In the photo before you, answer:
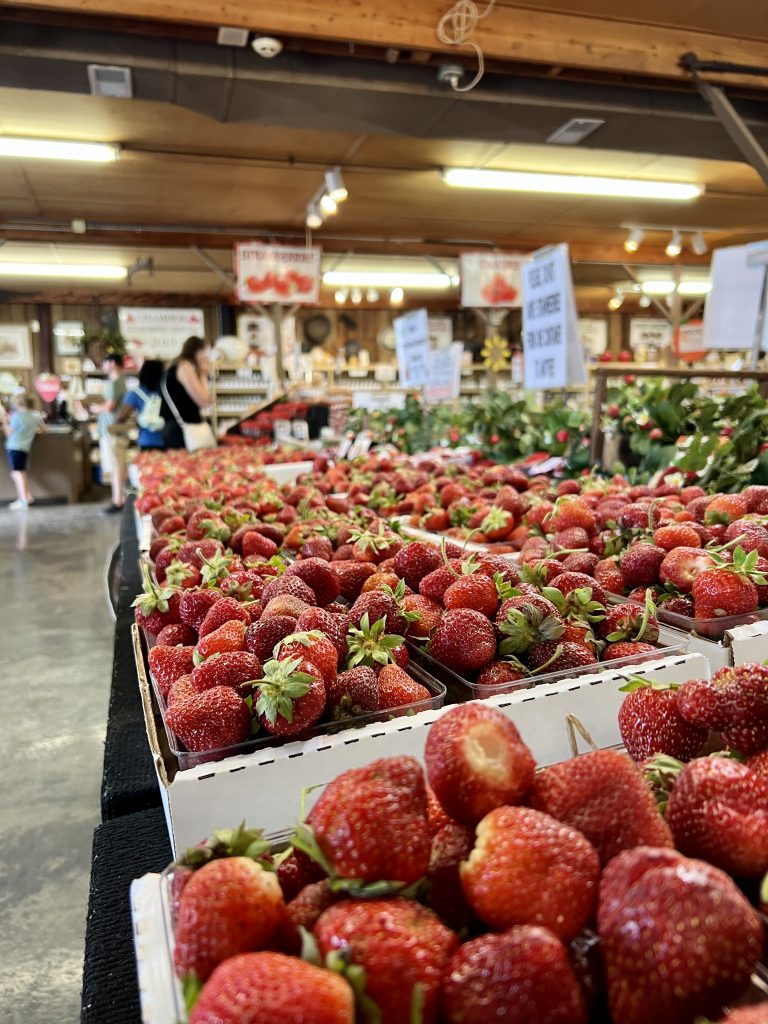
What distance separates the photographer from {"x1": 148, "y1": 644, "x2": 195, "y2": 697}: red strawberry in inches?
46.2

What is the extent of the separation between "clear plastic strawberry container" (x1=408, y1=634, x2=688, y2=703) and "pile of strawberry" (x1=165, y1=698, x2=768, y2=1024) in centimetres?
45

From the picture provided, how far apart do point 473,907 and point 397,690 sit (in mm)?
532

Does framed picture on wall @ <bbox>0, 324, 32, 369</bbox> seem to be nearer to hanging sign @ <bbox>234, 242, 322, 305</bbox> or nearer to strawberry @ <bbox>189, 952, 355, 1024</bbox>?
hanging sign @ <bbox>234, 242, 322, 305</bbox>

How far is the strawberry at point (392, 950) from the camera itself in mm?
491

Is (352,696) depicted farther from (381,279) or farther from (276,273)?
(381,279)

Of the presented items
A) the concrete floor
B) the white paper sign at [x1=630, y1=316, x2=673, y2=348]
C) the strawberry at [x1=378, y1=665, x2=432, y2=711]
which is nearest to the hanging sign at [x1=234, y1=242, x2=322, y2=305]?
the concrete floor

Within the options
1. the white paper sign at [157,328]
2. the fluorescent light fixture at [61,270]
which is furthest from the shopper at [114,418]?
the white paper sign at [157,328]

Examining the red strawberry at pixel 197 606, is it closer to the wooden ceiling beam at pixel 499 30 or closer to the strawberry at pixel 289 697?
the strawberry at pixel 289 697

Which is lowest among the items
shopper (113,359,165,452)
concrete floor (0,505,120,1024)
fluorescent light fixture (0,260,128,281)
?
concrete floor (0,505,120,1024)

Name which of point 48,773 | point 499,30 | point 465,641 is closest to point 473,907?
point 465,641

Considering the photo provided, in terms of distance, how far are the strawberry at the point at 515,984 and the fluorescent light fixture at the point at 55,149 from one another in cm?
668

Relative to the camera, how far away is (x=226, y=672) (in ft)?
3.39

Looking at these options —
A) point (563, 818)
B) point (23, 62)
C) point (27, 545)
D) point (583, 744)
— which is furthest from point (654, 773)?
point (27, 545)

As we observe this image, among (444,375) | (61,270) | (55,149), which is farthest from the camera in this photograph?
(61,270)
